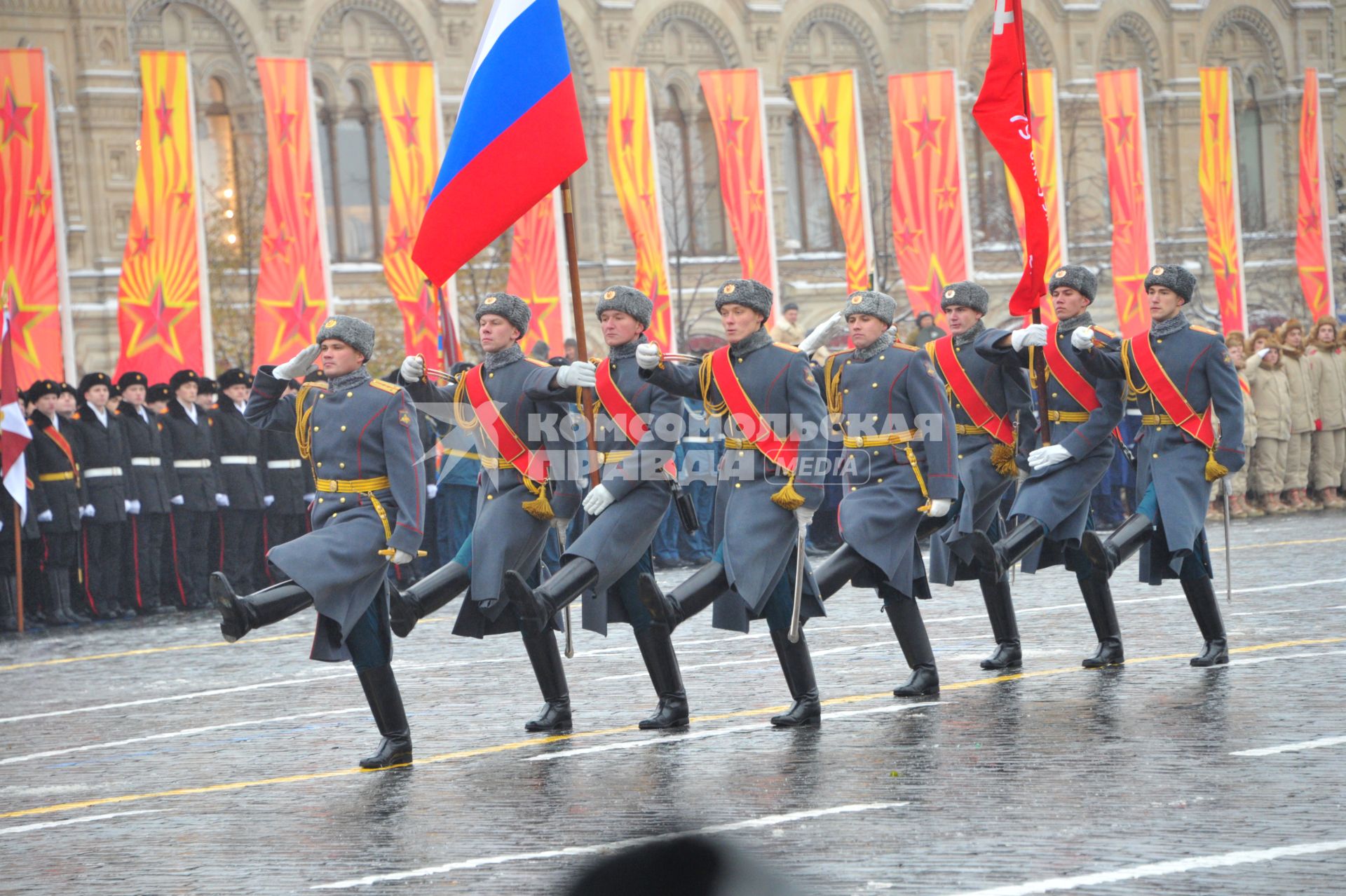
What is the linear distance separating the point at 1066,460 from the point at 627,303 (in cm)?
231

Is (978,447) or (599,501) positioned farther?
(978,447)

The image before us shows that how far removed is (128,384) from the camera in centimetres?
1502

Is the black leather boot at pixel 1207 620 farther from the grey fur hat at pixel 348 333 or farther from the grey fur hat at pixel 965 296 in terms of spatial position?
the grey fur hat at pixel 348 333

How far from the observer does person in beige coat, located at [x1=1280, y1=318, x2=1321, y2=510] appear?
19484 millimetres

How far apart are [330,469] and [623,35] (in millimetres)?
25308

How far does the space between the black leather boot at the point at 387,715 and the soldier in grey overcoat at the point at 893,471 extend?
1860 mm

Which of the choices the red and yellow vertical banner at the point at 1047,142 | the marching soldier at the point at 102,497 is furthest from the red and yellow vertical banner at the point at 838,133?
the marching soldier at the point at 102,497

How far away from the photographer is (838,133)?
2331 cm

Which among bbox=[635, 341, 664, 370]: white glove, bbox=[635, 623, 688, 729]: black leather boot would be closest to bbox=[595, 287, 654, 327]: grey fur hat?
bbox=[635, 341, 664, 370]: white glove

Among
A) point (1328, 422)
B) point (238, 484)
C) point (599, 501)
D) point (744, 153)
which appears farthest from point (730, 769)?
point (744, 153)

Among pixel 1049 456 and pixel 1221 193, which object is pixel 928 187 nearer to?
pixel 1221 193

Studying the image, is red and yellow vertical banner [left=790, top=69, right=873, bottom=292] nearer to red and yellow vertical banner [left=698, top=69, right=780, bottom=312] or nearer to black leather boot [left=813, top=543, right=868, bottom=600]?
red and yellow vertical banner [left=698, top=69, right=780, bottom=312]

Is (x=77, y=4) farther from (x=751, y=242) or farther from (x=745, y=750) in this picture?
(x=745, y=750)

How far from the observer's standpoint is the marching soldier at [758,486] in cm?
808
